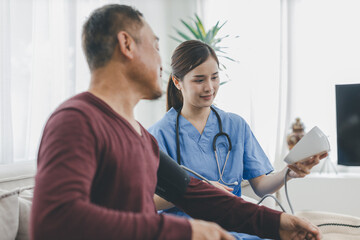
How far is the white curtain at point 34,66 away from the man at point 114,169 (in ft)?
4.82

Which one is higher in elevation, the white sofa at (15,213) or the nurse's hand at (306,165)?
the nurse's hand at (306,165)

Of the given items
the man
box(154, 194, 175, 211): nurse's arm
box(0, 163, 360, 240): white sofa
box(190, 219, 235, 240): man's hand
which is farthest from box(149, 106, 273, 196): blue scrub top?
box(190, 219, 235, 240): man's hand

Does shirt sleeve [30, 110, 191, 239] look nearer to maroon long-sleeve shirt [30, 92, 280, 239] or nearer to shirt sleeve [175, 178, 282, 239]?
maroon long-sleeve shirt [30, 92, 280, 239]

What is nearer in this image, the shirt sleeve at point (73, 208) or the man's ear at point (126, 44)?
the shirt sleeve at point (73, 208)

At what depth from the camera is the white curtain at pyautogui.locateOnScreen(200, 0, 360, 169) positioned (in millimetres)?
2865

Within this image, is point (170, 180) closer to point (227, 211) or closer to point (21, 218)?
point (227, 211)

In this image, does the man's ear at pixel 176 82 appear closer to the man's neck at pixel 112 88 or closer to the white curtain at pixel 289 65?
the man's neck at pixel 112 88

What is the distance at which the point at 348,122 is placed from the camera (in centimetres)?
244

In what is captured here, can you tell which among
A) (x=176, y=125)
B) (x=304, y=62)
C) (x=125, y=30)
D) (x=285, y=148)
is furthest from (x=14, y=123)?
(x=304, y=62)

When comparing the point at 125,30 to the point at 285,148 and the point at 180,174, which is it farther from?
the point at 285,148

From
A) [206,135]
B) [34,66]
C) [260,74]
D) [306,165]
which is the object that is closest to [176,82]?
[206,135]

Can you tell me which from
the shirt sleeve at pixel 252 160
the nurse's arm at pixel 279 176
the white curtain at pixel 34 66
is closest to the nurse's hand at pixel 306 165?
the nurse's arm at pixel 279 176

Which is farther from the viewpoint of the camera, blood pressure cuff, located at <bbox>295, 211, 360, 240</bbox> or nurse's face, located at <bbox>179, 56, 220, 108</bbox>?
nurse's face, located at <bbox>179, 56, 220, 108</bbox>

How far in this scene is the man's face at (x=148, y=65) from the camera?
2.52 feet
